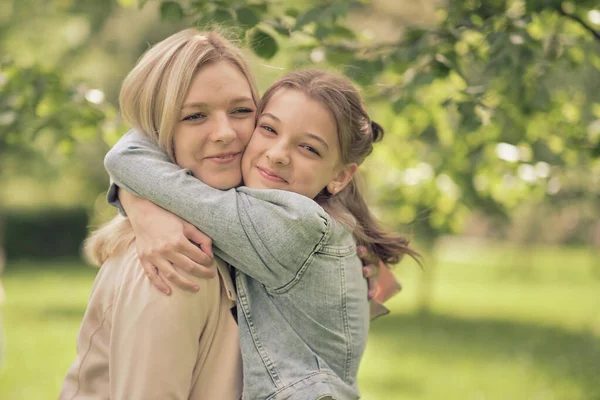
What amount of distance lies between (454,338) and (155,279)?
9.59 metres

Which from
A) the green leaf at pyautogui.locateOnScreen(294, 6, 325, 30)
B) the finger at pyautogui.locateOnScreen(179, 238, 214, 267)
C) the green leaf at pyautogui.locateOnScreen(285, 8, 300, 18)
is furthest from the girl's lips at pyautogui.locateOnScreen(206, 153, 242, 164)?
the green leaf at pyautogui.locateOnScreen(285, 8, 300, 18)

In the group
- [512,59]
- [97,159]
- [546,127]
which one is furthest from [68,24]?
[512,59]

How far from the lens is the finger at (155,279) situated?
2111 mm

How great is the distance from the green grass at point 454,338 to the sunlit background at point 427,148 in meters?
0.05

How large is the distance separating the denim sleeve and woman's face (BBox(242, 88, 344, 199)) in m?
0.12

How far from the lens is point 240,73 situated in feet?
7.98

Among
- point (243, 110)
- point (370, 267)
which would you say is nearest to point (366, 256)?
point (370, 267)

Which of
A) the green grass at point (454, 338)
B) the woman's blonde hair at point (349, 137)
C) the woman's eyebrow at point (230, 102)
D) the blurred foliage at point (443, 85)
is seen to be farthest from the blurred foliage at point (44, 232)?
the woman's eyebrow at point (230, 102)

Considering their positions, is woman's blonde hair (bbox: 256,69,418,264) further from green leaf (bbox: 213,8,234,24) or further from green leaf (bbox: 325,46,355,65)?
green leaf (bbox: 325,46,355,65)

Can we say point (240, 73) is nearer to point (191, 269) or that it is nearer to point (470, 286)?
point (191, 269)

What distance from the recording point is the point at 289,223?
7.11 feet

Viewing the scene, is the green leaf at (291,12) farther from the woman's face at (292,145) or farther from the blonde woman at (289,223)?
the woman's face at (292,145)

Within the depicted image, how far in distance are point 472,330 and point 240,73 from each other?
1010cm

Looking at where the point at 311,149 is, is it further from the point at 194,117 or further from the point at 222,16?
the point at 222,16
